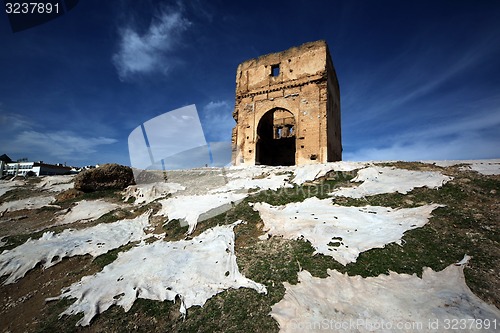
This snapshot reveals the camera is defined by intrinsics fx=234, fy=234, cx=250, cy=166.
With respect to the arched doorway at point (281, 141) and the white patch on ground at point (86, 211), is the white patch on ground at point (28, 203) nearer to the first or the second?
the white patch on ground at point (86, 211)

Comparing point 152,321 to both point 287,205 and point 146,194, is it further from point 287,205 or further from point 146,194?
point 146,194

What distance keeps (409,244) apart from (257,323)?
4033 millimetres

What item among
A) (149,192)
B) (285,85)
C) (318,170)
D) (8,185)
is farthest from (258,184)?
(8,185)

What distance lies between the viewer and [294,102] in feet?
61.7

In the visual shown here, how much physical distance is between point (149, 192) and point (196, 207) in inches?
202

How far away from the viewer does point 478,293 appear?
12.9 feet

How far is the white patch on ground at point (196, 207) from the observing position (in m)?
8.77

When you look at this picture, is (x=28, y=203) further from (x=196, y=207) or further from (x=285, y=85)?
(x=285, y=85)

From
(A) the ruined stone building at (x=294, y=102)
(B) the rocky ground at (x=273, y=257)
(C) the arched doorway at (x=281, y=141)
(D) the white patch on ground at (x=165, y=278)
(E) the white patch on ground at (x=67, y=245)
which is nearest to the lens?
(B) the rocky ground at (x=273, y=257)

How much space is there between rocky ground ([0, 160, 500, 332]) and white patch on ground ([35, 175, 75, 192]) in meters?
7.98

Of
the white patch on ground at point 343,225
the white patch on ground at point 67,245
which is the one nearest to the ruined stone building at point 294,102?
the white patch on ground at point 343,225

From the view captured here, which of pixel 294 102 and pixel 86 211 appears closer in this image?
pixel 86 211

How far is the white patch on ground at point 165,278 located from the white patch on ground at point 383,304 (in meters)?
0.89

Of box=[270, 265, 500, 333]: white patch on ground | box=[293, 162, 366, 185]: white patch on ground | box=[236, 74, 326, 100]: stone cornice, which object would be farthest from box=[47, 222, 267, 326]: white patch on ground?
box=[236, 74, 326, 100]: stone cornice
